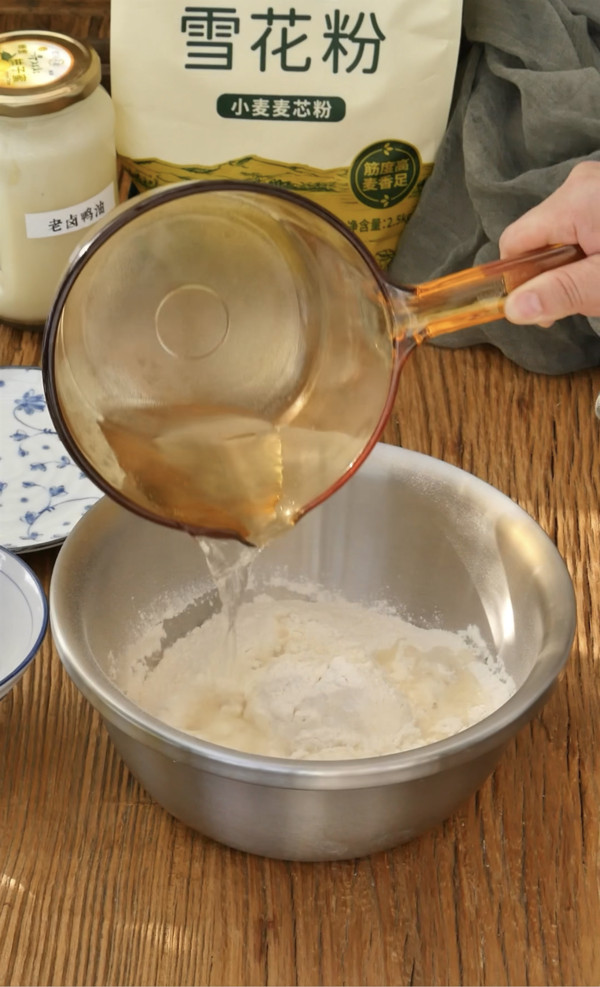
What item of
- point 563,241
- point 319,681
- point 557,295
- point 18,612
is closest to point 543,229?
point 563,241

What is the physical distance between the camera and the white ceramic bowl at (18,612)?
83cm

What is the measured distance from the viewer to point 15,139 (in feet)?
3.72

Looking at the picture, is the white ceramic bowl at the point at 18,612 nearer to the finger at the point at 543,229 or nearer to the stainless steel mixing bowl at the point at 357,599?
the stainless steel mixing bowl at the point at 357,599

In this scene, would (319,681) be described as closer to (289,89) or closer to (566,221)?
(566,221)

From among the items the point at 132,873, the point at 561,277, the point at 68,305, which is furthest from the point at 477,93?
the point at 132,873

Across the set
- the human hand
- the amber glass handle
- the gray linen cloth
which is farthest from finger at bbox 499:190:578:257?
the gray linen cloth

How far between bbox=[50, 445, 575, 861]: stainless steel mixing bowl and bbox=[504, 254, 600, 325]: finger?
168 millimetres

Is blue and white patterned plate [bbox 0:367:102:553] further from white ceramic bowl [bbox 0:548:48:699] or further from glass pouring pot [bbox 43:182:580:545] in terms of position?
glass pouring pot [bbox 43:182:580:545]

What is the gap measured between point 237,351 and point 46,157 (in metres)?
0.47

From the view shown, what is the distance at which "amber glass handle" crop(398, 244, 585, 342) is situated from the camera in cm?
72

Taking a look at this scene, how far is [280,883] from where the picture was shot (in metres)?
0.76


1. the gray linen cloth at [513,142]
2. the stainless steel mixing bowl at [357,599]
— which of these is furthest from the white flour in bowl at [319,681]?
the gray linen cloth at [513,142]

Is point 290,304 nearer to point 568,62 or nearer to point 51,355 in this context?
point 51,355

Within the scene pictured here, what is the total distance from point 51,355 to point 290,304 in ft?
0.58
